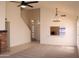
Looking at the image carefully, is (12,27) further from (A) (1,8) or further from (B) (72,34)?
(B) (72,34)

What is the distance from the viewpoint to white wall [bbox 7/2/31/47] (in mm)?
11387

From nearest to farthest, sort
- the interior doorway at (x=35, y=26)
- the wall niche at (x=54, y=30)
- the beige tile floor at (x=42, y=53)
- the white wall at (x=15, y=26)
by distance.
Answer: the beige tile floor at (x=42, y=53)
the white wall at (x=15, y=26)
the wall niche at (x=54, y=30)
the interior doorway at (x=35, y=26)

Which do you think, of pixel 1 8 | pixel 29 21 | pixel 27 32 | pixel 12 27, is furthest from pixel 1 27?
pixel 29 21

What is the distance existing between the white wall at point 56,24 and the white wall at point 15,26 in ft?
5.64

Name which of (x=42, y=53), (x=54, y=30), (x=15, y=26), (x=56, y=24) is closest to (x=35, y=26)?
(x=54, y=30)

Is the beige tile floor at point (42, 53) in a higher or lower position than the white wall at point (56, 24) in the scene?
lower

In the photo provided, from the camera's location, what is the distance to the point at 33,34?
17.2m

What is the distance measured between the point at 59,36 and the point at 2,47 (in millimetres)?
5810

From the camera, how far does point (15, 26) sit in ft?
40.1

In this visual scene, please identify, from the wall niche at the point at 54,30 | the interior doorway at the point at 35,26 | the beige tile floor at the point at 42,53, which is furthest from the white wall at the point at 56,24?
the beige tile floor at the point at 42,53

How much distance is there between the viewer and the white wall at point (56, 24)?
13.5 metres

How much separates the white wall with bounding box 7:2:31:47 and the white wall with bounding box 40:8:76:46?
1.72 metres

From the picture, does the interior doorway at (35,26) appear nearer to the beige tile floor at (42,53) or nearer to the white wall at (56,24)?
the white wall at (56,24)

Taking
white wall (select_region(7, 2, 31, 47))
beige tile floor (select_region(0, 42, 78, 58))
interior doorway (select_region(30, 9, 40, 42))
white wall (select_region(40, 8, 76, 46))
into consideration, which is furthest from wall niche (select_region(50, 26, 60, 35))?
beige tile floor (select_region(0, 42, 78, 58))
